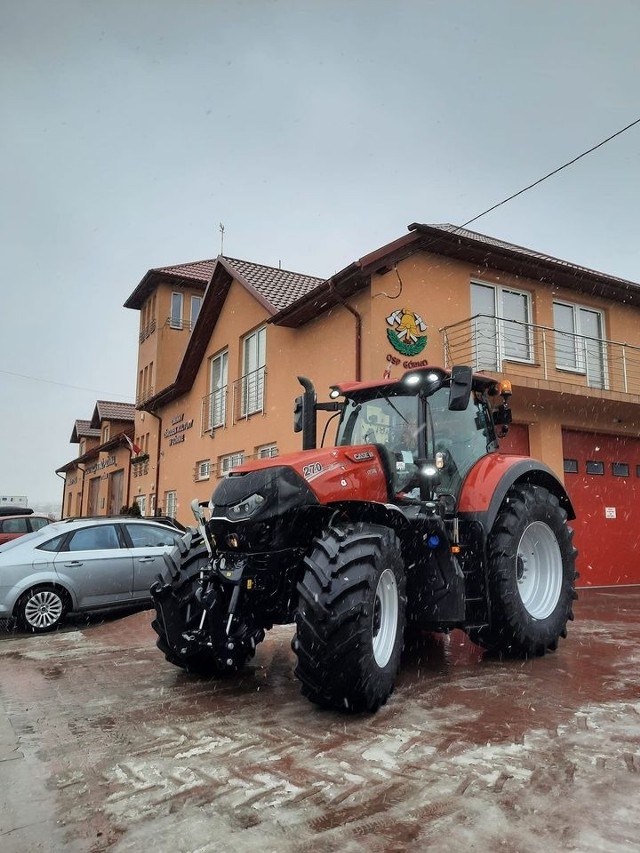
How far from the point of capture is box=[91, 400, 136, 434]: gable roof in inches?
1183

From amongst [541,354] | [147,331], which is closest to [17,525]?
[147,331]

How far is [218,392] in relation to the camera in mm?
17219

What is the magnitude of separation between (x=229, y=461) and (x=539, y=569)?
10553 mm

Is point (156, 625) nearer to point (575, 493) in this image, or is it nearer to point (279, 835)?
point (279, 835)

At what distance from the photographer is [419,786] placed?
318cm

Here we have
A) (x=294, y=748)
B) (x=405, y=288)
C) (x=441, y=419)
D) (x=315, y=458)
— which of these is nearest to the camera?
(x=294, y=748)

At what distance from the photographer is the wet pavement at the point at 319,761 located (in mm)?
2764

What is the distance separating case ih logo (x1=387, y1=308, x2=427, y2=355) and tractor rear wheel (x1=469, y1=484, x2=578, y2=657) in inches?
195

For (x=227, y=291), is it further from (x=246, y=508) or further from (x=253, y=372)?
(x=246, y=508)

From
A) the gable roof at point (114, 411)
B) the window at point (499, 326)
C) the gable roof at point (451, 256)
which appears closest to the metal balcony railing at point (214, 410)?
the gable roof at point (451, 256)

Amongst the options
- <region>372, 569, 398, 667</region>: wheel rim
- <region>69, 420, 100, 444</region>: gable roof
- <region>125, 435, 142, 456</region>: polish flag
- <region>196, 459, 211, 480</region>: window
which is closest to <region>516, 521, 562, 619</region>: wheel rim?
<region>372, 569, 398, 667</region>: wheel rim

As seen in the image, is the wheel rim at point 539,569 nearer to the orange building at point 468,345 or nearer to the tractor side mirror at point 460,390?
the tractor side mirror at point 460,390

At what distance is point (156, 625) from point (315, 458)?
1930 mm

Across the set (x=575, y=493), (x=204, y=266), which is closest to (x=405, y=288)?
(x=575, y=493)
